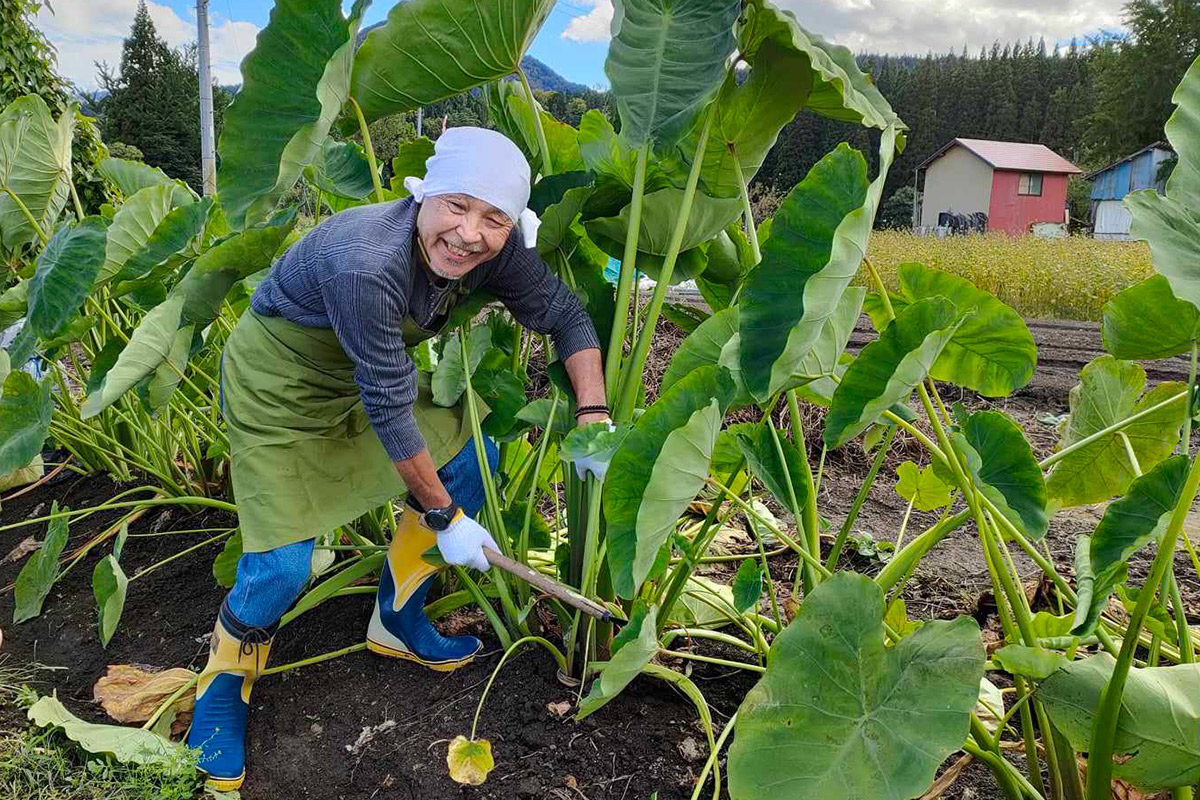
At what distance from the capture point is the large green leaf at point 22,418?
71.2 inches

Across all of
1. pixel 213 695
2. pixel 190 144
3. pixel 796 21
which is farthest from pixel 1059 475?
pixel 190 144

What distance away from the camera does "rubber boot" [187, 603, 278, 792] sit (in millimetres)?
1479

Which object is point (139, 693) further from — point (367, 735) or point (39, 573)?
point (367, 735)

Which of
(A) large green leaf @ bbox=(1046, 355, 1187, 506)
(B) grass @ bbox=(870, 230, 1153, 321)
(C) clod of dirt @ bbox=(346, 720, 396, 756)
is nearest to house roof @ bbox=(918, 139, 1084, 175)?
(B) grass @ bbox=(870, 230, 1153, 321)

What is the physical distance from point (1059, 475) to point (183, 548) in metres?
2.08

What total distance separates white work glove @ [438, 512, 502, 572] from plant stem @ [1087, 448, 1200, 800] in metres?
0.87

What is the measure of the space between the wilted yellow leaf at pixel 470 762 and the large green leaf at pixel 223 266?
922 millimetres

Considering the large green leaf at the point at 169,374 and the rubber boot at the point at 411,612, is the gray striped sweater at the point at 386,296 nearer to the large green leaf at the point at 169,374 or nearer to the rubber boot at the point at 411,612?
the large green leaf at the point at 169,374

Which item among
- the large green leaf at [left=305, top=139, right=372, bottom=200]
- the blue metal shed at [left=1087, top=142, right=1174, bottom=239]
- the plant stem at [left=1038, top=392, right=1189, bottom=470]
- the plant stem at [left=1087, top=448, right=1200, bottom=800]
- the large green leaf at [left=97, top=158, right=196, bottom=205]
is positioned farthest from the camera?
the blue metal shed at [left=1087, top=142, right=1174, bottom=239]

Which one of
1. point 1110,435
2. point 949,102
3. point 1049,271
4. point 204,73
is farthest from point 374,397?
point 949,102

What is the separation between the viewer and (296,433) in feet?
Result: 5.16

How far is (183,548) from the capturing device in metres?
2.29

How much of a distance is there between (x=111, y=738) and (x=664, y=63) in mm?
1424

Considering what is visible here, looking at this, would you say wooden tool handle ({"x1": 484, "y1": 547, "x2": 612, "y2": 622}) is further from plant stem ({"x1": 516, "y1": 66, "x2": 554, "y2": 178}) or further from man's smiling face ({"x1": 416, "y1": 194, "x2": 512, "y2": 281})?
plant stem ({"x1": 516, "y1": 66, "x2": 554, "y2": 178})
